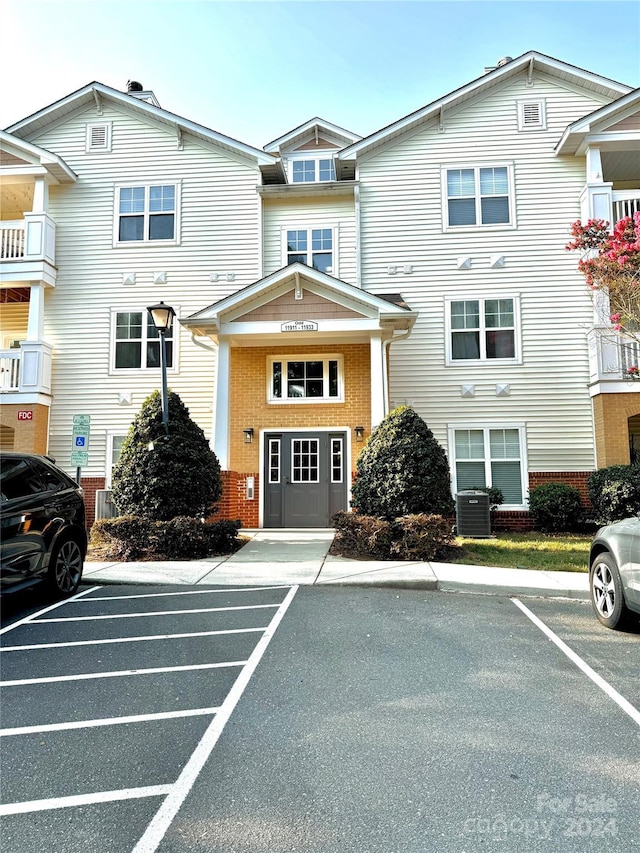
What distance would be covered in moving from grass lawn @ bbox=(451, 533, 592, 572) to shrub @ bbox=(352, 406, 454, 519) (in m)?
0.99

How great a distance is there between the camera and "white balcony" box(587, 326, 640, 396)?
1232 centimetres

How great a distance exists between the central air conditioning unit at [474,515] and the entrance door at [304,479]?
8.95ft

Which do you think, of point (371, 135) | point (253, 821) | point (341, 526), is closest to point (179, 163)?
point (371, 135)

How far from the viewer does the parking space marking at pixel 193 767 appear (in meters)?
2.46

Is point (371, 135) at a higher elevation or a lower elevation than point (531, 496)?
higher

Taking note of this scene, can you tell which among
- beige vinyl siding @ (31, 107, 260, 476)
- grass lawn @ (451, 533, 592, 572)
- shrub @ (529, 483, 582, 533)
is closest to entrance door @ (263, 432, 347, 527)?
beige vinyl siding @ (31, 107, 260, 476)

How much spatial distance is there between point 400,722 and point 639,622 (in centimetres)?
331

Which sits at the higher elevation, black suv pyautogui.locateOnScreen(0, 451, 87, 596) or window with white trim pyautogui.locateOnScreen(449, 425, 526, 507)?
window with white trim pyautogui.locateOnScreen(449, 425, 526, 507)

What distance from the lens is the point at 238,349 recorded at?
13.8 metres

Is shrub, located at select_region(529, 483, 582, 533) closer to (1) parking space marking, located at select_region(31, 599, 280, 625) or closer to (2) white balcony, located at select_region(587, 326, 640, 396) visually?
(2) white balcony, located at select_region(587, 326, 640, 396)

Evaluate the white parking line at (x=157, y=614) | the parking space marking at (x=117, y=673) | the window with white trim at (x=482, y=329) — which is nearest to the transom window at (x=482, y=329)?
the window with white trim at (x=482, y=329)

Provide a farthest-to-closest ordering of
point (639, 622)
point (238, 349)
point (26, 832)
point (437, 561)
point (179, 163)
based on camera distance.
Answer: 1. point (179, 163)
2. point (238, 349)
3. point (437, 561)
4. point (639, 622)
5. point (26, 832)

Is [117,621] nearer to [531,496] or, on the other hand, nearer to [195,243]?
[531,496]

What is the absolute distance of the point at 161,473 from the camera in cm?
980
